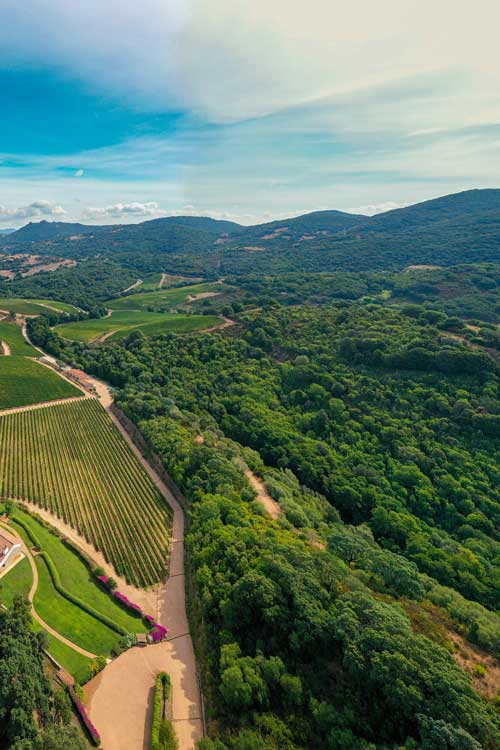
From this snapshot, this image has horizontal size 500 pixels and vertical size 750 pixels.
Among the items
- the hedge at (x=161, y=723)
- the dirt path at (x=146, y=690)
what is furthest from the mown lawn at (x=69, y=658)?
the hedge at (x=161, y=723)

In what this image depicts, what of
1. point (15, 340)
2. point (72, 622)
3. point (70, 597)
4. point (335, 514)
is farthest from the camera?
point (15, 340)

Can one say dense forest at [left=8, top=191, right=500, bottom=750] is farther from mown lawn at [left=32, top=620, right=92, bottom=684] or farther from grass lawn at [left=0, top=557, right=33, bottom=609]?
grass lawn at [left=0, top=557, right=33, bottom=609]

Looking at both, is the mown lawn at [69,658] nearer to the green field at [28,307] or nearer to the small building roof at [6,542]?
the small building roof at [6,542]

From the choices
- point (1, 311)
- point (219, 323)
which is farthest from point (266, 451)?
point (1, 311)

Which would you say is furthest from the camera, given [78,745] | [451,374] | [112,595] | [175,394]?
[175,394]

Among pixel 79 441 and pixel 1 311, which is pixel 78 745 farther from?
pixel 1 311

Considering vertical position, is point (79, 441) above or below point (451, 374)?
below

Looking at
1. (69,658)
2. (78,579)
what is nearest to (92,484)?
(78,579)

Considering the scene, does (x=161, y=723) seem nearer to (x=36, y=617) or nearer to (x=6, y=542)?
(x=36, y=617)
